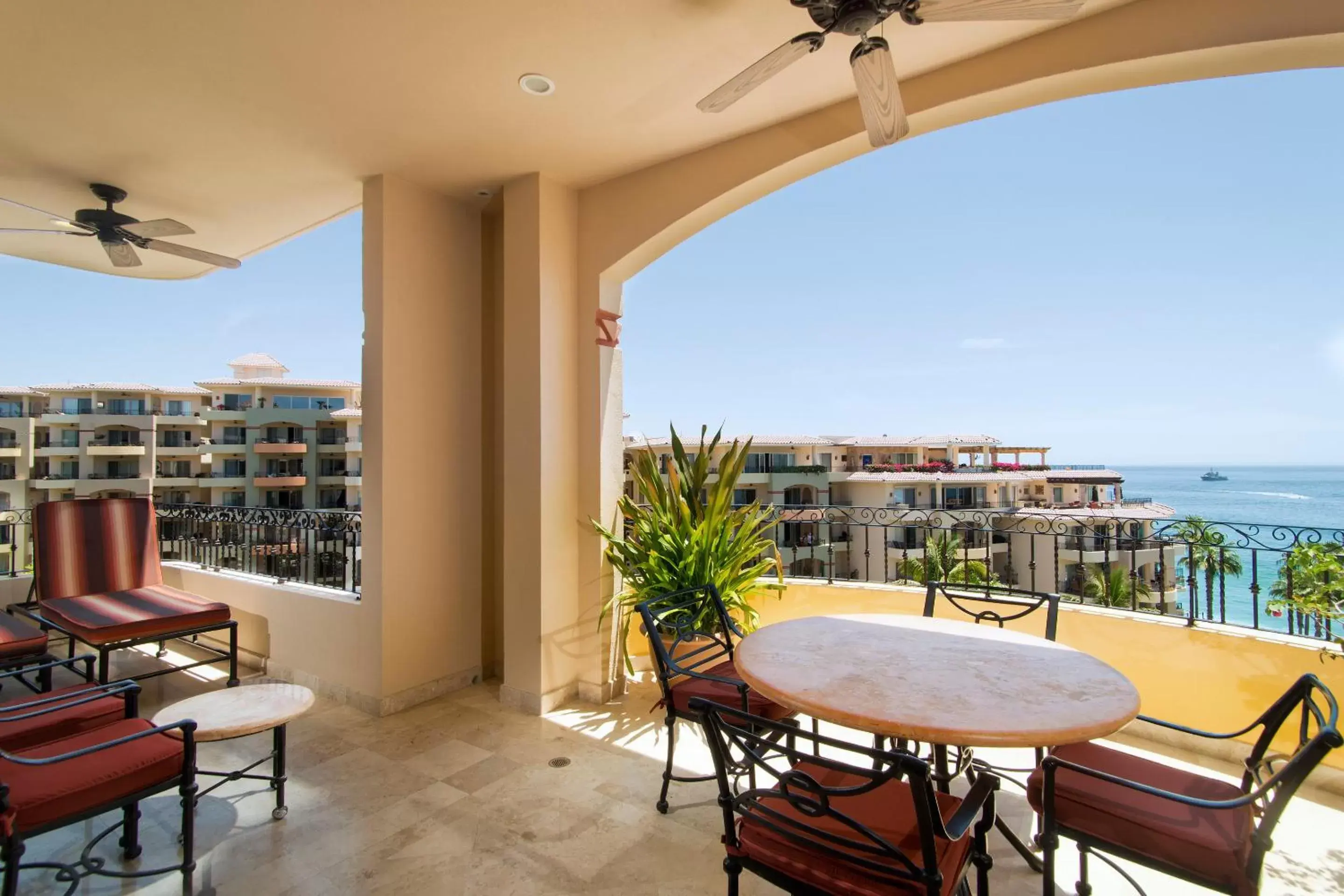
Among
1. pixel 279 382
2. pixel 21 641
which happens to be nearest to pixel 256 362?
pixel 279 382

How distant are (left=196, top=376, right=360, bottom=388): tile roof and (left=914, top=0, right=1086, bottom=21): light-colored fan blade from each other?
7.95 meters

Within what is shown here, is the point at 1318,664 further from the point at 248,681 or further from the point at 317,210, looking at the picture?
the point at 317,210

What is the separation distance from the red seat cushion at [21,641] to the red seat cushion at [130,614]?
12cm

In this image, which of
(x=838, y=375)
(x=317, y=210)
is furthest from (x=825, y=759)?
(x=838, y=375)

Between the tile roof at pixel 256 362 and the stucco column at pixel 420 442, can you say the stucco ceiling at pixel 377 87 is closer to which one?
the stucco column at pixel 420 442

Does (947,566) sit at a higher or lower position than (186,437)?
lower

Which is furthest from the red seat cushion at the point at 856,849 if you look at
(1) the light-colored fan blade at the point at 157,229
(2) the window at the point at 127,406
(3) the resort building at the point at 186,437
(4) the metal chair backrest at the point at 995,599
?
(2) the window at the point at 127,406

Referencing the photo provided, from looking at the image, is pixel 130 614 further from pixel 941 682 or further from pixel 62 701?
pixel 941 682

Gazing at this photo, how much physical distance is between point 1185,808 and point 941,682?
0.66 meters

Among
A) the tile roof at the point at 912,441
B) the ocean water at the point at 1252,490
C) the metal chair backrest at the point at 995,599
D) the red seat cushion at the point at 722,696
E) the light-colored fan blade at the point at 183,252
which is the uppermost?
the light-colored fan blade at the point at 183,252

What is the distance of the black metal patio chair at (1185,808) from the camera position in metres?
1.23

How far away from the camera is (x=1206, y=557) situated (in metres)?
3.01

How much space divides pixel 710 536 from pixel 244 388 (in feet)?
35.9

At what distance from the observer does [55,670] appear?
412 centimetres
